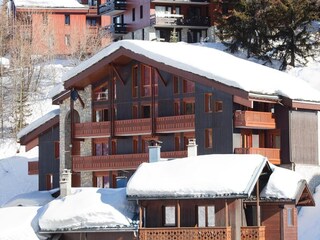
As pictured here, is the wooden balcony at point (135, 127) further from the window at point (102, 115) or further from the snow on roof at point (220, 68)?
the snow on roof at point (220, 68)

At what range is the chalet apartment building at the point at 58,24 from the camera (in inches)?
3617

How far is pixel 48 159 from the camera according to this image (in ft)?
211

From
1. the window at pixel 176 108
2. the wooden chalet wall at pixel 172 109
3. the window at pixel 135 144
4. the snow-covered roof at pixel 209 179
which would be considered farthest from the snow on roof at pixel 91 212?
the window at pixel 135 144

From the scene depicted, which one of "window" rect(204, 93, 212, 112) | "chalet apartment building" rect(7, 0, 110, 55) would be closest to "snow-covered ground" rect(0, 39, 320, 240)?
"chalet apartment building" rect(7, 0, 110, 55)

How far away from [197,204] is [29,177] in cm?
2528

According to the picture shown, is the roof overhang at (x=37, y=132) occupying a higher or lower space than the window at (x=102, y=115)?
lower

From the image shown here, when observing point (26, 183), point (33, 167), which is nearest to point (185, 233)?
point (33, 167)

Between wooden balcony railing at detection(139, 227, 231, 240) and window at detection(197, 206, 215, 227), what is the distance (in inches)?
31.2

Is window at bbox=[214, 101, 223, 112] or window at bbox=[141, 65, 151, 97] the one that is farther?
window at bbox=[141, 65, 151, 97]

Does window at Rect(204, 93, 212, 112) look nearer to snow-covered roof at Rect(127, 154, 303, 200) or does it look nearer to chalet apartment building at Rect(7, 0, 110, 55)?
snow-covered roof at Rect(127, 154, 303, 200)

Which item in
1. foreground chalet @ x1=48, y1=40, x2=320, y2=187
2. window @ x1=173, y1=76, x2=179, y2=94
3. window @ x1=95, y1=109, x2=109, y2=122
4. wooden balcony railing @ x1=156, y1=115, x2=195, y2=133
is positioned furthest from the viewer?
window @ x1=95, y1=109, x2=109, y2=122

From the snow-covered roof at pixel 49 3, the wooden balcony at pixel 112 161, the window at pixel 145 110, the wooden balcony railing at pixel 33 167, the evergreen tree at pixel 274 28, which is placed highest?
the snow-covered roof at pixel 49 3

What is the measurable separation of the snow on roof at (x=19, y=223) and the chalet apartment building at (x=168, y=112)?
678 centimetres

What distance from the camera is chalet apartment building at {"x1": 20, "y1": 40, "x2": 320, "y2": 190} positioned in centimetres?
5588
